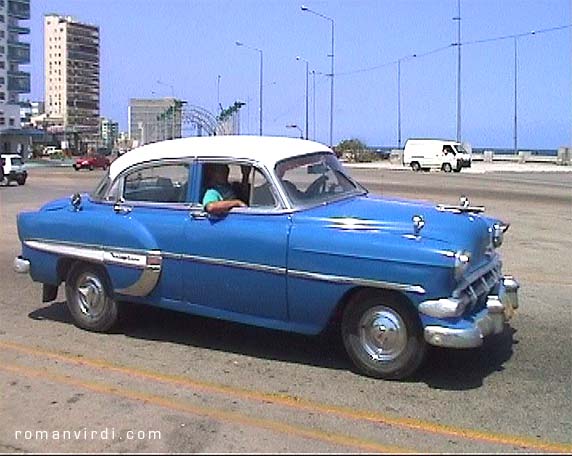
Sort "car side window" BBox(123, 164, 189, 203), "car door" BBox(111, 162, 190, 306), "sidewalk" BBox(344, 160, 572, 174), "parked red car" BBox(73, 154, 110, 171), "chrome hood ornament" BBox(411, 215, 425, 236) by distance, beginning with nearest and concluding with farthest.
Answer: "chrome hood ornament" BBox(411, 215, 425, 236)
"car door" BBox(111, 162, 190, 306)
"car side window" BBox(123, 164, 189, 203)
"sidewalk" BBox(344, 160, 572, 174)
"parked red car" BBox(73, 154, 110, 171)

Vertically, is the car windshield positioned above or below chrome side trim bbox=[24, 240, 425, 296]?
above

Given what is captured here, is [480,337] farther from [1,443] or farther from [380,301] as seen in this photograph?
[1,443]

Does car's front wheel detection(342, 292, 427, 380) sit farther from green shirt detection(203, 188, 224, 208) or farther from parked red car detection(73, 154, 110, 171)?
parked red car detection(73, 154, 110, 171)

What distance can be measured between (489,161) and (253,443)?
220 feet

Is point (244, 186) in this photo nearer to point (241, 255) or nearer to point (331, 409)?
point (241, 255)

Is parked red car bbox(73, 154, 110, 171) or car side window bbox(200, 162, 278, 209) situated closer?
car side window bbox(200, 162, 278, 209)

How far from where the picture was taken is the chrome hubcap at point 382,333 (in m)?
5.46

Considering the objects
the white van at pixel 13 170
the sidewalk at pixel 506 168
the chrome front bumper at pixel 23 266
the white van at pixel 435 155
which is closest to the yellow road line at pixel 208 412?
the chrome front bumper at pixel 23 266

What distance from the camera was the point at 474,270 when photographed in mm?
5551

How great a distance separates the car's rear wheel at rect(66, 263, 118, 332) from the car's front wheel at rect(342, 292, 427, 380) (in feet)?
7.76

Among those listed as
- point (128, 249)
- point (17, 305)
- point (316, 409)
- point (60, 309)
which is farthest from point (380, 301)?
point (17, 305)

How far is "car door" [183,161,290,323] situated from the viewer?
582 cm

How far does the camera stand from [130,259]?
21.4ft

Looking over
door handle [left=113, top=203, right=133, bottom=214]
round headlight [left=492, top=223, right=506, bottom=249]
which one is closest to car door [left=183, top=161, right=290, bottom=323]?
door handle [left=113, top=203, right=133, bottom=214]
